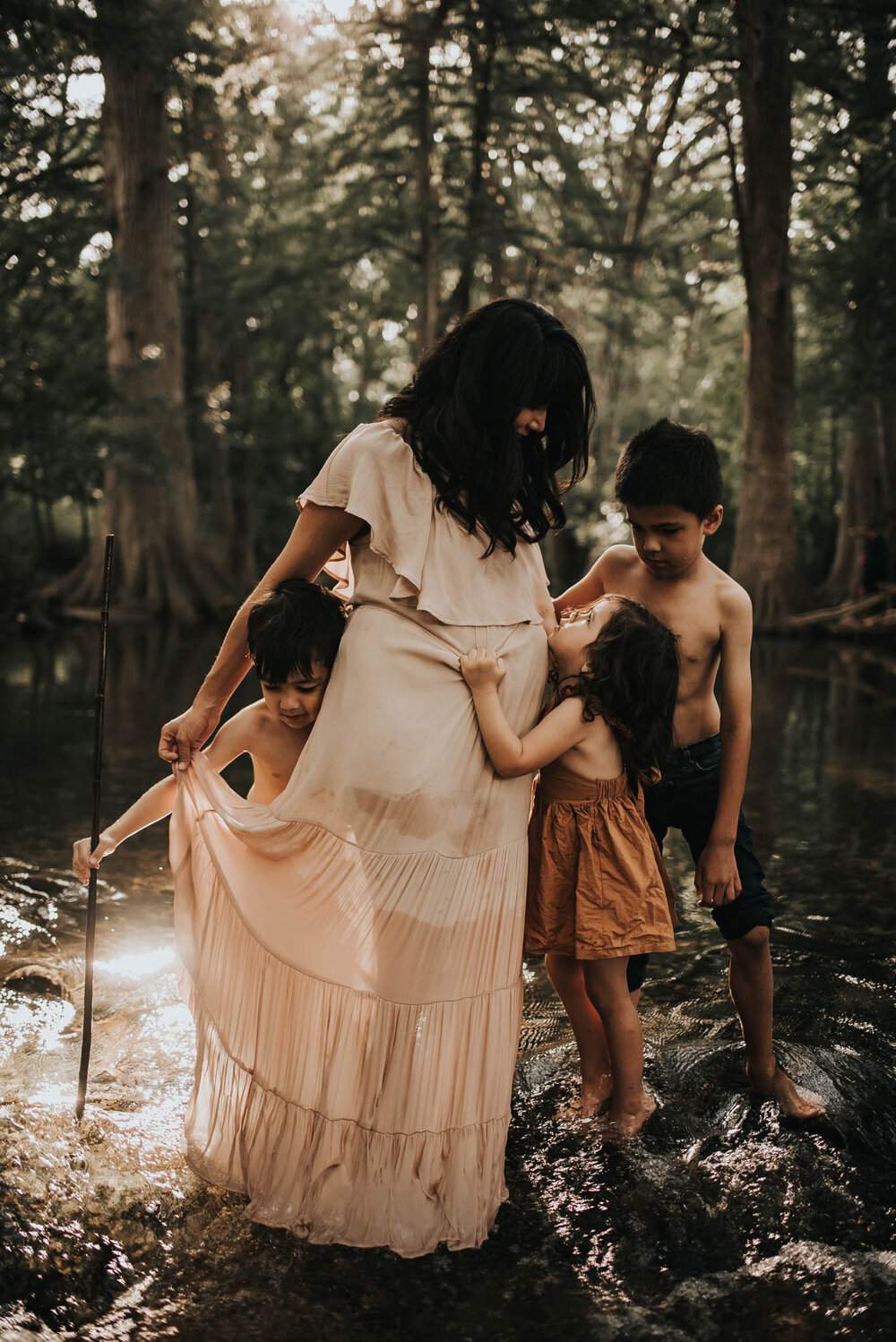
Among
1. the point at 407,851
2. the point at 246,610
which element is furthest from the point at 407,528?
the point at 407,851

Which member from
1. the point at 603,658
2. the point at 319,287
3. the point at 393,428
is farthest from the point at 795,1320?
the point at 319,287

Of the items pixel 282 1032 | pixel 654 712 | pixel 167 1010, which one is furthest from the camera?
pixel 167 1010

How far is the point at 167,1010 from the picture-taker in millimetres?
3629

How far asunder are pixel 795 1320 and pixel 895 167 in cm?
1935

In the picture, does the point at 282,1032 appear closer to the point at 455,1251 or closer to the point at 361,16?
the point at 455,1251

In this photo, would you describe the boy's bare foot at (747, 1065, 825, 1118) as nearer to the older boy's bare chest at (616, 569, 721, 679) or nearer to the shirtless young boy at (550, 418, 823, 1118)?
the shirtless young boy at (550, 418, 823, 1118)

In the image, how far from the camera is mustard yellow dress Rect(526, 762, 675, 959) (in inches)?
108

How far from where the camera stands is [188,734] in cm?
272

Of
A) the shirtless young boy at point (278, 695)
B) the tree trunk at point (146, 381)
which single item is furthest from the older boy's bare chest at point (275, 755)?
the tree trunk at point (146, 381)

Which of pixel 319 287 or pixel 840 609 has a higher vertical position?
pixel 319 287

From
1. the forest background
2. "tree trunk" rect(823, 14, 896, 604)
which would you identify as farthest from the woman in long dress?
"tree trunk" rect(823, 14, 896, 604)

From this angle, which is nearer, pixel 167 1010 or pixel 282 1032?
pixel 282 1032

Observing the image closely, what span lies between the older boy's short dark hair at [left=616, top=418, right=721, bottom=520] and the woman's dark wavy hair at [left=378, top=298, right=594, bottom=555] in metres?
0.37

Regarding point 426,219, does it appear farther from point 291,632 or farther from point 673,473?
point 291,632
